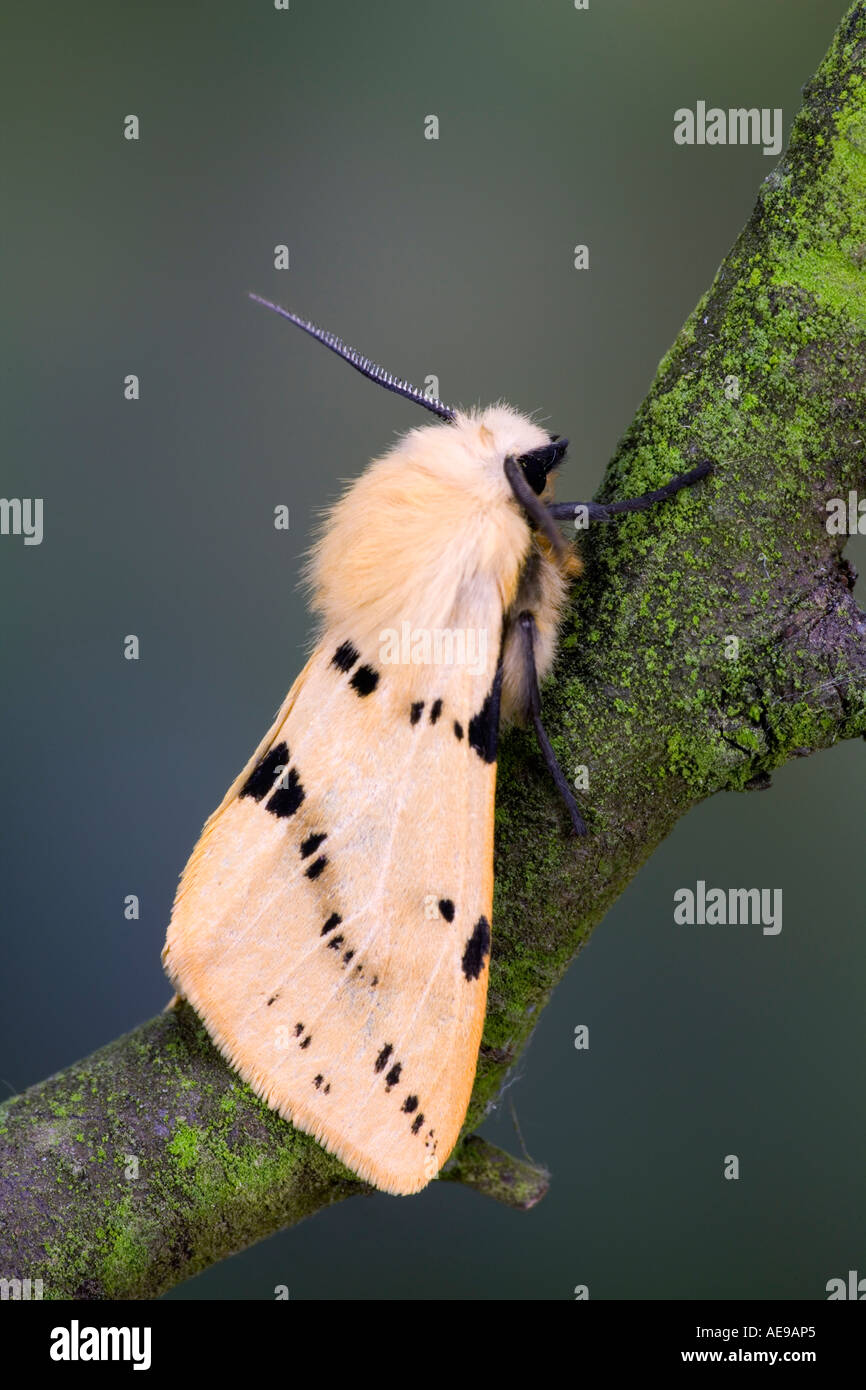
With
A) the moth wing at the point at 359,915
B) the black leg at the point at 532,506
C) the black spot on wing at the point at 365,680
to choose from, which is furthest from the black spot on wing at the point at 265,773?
the black leg at the point at 532,506

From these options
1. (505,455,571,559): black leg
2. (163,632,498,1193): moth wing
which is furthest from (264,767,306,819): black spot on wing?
(505,455,571,559): black leg

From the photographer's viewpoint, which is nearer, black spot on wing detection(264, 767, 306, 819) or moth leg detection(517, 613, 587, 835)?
moth leg detection(517, 613, 587, 835)

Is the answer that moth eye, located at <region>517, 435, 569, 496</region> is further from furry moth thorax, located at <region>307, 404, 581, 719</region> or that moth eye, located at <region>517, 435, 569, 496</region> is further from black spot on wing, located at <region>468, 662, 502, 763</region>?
black spot on wing, located at <region>468, 662, 502, 763</region>

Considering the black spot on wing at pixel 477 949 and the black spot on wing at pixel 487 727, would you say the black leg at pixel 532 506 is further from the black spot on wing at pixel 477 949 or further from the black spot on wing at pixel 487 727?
the black spot on wing at pixel 477 949

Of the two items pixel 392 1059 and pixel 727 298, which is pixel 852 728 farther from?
pixel 392 1059

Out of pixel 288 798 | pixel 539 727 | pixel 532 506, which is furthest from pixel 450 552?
pixel 288 798

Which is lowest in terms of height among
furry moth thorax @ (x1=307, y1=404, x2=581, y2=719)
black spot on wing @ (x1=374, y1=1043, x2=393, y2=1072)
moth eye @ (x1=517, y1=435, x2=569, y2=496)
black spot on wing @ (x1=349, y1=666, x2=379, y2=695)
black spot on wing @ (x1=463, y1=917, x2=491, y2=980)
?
black spot on wing @ (x1=374, y1=1043, x2=393, y2=1072)

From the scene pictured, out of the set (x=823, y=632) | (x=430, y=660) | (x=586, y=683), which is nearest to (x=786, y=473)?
(x=823, y=632)
